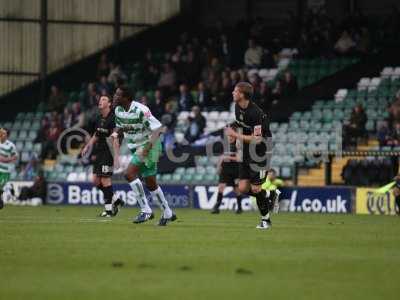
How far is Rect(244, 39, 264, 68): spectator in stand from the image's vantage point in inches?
1417

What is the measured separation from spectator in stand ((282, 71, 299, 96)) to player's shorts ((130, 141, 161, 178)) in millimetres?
14738

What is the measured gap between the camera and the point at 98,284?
10781 millimetres

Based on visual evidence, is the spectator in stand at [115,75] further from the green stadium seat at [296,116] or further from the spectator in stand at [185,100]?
the green stadium seat at [296,116]

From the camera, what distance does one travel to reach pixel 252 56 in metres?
36.1

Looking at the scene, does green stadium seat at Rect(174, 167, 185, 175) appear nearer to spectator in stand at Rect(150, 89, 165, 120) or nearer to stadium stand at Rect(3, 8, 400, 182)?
stadium stand at Rect(3, 8, 400, 182)

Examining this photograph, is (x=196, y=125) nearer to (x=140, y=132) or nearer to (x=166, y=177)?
(x=166, y=177)

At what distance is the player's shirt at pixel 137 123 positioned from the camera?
62.6ft

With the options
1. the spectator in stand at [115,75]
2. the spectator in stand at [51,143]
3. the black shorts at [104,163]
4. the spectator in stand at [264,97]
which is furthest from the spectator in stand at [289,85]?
the black shorts at [104,163]

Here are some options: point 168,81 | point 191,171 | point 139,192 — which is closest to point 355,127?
point 191,171

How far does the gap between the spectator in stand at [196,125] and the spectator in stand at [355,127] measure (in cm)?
436

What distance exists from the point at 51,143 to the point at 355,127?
9.74 m

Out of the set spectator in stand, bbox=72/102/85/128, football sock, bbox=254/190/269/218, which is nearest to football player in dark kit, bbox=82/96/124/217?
football sock, bbox=254/190/269/218

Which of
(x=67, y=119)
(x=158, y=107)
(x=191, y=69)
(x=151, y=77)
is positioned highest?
(x=191, y=69)

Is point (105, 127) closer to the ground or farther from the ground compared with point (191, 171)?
farther from the ground
